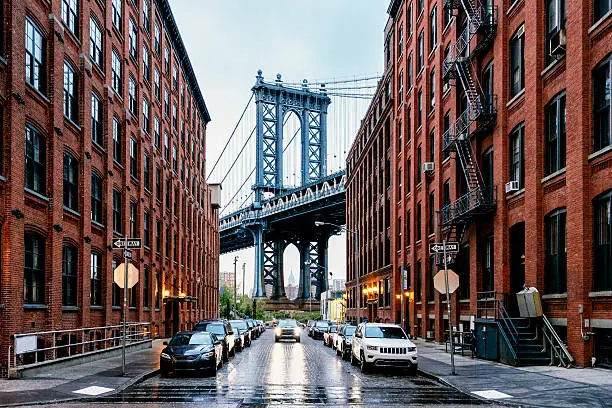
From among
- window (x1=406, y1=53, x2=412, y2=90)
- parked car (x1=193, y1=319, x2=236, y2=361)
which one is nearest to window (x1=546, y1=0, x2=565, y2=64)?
parked car (x1=193, y1=319, x2=236, y2=361)

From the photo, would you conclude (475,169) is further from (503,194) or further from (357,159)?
(357,159)

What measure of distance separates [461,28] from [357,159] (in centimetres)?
4126

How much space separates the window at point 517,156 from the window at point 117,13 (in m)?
19.7

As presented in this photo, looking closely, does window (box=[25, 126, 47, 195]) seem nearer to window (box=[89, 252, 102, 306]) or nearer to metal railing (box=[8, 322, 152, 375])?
metal railing (box=[8, 322, 152, 375])

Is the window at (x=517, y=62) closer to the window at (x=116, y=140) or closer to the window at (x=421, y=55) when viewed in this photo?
the window at (x=421, y=55)

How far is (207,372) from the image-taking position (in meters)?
23.4

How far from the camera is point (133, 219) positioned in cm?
4112

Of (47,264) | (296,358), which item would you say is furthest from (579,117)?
(47,264)

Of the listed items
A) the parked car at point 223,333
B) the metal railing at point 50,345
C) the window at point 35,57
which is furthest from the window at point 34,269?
the parked car at point 223,333

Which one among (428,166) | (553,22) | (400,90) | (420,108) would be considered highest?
(400,90)

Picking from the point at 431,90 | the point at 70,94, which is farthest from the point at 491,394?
the point at 431,90

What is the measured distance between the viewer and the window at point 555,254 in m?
24.7

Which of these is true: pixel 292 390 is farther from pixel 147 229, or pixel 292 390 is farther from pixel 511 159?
pixel 147 229

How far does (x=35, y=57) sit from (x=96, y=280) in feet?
35.8
